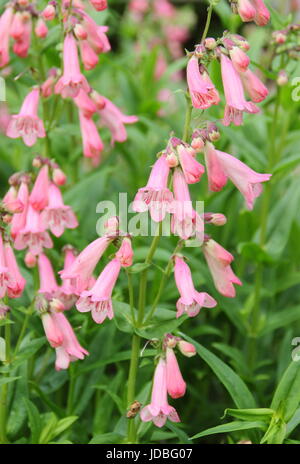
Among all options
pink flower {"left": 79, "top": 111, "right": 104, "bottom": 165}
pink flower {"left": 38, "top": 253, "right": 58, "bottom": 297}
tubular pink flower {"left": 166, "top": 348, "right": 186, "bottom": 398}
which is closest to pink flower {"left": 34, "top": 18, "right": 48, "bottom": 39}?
pink flower {"left": 79, "top": 111, "right": 104, "bottom": 165}

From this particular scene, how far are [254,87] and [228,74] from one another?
120 mm

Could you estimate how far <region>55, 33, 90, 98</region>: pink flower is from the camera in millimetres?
2742

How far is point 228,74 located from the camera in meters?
2.36

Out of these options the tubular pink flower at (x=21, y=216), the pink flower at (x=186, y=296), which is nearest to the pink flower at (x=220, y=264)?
the pink flower at (x=186, y=296)

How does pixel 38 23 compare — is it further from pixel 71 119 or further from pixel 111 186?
pixel 111 186

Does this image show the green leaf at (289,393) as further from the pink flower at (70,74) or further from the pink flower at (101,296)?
the pink flower at (70,74)

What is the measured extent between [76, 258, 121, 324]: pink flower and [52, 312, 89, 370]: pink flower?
0.80 ft

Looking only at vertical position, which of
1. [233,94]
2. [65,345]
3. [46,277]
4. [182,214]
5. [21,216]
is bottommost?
[65,345]

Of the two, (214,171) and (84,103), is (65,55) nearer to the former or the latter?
(84,103)

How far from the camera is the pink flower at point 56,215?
282cm

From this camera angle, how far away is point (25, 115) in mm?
2846

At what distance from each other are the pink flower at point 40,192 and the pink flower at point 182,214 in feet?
2.02

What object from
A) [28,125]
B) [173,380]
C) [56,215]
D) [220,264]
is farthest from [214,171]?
[28,125]
